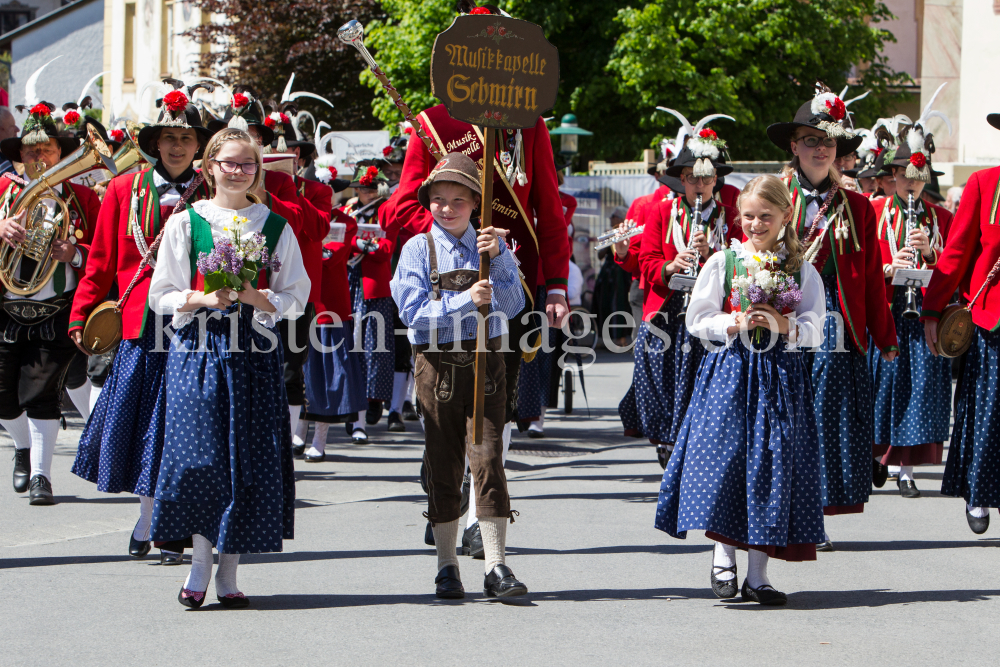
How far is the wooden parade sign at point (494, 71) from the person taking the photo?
Result: 5.88 metres

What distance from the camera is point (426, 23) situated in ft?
Answer: 87.0

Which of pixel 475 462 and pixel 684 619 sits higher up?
pixel 475 462

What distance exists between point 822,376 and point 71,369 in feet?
15.3

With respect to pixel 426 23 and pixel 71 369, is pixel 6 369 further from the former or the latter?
pixel 426 23

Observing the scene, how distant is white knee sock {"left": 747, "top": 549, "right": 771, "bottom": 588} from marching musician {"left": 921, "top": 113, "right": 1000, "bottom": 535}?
157cm

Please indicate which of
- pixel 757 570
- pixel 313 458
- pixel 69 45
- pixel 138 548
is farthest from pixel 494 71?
pixel 69 45

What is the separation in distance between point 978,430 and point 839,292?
0.98 metres

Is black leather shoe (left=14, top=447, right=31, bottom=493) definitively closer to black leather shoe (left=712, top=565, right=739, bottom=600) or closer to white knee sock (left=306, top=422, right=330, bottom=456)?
white knee sock (left=306, top=422, right=330, bottom=456)

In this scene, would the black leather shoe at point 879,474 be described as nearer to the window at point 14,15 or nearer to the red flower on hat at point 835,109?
the red flower on hat at point 835,109

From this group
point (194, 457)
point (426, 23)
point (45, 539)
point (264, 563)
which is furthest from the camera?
point (426, 23)

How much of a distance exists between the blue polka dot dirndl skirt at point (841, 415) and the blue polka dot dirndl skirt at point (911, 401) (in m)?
2.19

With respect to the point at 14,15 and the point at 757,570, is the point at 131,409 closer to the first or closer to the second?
the point at 757,570

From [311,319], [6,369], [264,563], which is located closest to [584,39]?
[311,319]

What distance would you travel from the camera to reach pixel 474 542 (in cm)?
641
